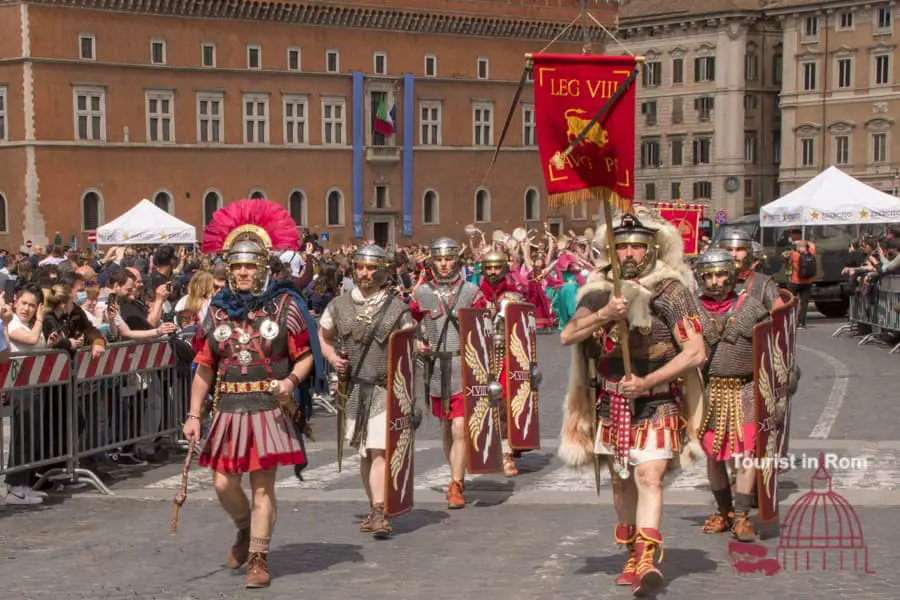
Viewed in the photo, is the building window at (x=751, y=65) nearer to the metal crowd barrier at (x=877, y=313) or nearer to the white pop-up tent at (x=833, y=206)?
the white pop-up tent at (x=833, y=206)

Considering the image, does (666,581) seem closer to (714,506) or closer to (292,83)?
(714,506)

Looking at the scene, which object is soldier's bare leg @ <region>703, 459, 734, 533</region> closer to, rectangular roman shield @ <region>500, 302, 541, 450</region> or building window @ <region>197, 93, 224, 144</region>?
rectangular roman shield @ <region>500, 302, 541, 450</region>

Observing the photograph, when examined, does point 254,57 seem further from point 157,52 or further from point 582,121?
point 582,121

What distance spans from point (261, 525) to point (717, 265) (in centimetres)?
315

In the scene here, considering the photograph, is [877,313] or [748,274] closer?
[748,274]

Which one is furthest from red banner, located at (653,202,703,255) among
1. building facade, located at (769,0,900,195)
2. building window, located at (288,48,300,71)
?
building facade, located at (769,0,900,195)

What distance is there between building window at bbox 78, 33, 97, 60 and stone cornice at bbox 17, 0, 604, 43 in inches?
46.6

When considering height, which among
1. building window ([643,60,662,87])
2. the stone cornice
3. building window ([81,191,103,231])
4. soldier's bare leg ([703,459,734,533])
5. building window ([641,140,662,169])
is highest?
the stone cornice

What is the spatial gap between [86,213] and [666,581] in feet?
190

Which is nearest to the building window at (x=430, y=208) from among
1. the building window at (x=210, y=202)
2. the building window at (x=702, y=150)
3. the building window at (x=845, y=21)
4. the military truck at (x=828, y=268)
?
the building window at (x=210, y=202)

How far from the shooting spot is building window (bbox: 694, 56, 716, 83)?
84688 millimetres

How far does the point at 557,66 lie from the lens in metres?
7.37

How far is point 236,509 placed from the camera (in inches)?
320

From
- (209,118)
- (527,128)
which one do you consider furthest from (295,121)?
(527,128)
